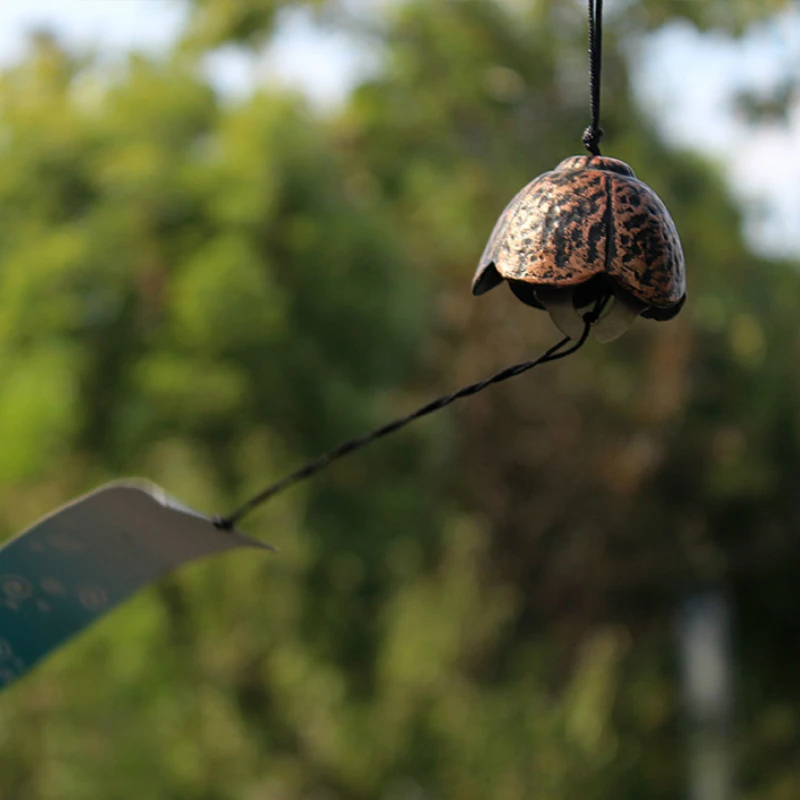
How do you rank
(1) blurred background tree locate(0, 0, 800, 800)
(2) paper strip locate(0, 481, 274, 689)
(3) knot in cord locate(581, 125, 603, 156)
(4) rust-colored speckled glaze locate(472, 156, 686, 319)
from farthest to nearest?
(1) blurred background tree locate(0, 0, 800, 800)
(2) paper strip locate(0, 481, 274, 689)
(3) knot in cord locate(581, 125, 603, 156)
(4) rust-colored speckled glaze locate(472, 156, 686, 319)

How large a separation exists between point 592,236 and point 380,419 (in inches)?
191

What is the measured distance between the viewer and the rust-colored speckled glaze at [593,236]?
1.47 meters

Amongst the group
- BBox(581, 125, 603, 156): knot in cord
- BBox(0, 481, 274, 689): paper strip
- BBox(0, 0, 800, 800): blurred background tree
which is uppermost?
BBox(0, 0, 800, 800): blurred background tree

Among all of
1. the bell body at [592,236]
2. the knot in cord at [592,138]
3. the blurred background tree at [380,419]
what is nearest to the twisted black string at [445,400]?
the bell body at [592,236]

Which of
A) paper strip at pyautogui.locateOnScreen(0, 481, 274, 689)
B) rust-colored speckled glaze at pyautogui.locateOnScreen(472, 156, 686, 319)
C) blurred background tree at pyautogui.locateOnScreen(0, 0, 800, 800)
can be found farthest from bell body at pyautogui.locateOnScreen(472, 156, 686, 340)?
blurred background tree at pyautogui.locateOnScreen(0, 0, 800, 800)

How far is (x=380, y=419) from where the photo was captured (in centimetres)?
631

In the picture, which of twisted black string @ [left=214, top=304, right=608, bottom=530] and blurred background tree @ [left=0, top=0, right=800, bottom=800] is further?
blurred background tree @ [left=0, top=0, right=800, bottom=800]

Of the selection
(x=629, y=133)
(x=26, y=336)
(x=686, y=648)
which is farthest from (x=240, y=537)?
(x=686, y=648)

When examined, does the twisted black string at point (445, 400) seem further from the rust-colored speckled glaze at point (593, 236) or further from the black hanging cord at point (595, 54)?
the black hanging cord at point (595, 54)

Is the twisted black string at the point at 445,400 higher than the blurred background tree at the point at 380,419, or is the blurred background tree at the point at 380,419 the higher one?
the blurred background tree at the point at 380,419

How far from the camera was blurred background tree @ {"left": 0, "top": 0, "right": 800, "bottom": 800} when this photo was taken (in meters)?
6.15

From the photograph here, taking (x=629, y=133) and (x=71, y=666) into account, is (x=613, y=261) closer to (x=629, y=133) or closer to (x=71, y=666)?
(x=629, y=133)

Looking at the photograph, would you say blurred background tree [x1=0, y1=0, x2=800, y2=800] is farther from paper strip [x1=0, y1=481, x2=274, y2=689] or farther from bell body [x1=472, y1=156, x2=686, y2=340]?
bell body [x1=472, y1=156, x2=686, y2=340]

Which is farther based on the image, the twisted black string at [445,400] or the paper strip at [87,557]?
the paper strip at [87,557]
